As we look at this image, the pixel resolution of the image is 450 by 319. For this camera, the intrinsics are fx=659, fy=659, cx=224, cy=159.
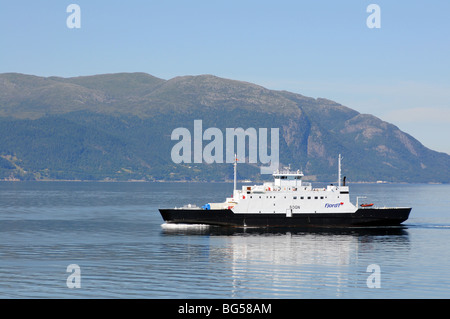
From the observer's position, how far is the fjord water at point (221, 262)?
45.9 meters

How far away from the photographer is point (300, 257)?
6188 centimetres

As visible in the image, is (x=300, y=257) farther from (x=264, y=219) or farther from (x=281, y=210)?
(x=281, y=210)

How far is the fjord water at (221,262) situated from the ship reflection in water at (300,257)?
9cm

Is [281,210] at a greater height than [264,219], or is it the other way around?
[281,210]

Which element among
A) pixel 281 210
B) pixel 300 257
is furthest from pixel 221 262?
pixel 281 210

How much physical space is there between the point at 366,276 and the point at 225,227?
119 feet

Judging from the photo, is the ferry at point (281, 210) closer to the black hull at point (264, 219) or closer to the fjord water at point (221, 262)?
the black hull at point (264, 219)

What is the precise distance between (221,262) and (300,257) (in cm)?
817

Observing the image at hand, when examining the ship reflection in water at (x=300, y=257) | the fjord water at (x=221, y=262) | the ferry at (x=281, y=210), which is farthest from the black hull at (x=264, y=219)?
the fjord water at (x=221, y=262)

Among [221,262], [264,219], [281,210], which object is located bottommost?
[221,262]

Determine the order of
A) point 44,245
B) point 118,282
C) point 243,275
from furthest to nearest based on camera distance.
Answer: point 44,245 → point 243,275 → point 118,282
